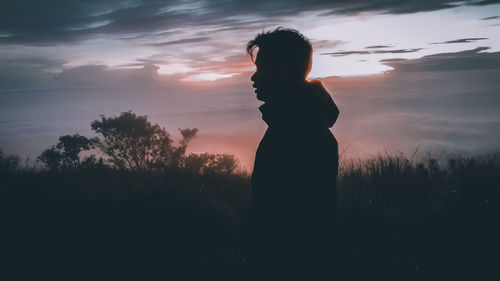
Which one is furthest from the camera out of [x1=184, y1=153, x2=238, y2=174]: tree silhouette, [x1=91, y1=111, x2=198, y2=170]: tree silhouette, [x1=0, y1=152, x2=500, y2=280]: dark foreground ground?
[x1=91, y1=111, x2=198, y2=170]: tree silhouette

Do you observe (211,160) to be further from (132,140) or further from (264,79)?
(264,79)

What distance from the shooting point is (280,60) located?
7.50 ft

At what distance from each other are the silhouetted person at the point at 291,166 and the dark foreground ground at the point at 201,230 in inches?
57.9

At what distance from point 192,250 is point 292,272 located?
2289 millimetres

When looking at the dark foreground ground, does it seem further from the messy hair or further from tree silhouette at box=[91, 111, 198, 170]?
tree silhouette at box=[91, 111, 198, 170]

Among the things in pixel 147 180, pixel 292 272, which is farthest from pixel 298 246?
pixel 147 180

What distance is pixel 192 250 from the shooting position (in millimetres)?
4406

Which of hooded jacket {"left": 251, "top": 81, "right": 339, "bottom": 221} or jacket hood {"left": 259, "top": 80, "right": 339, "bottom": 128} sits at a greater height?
jacket hood {"left": 259, "top": 80, "right": 339, "bottom": 128}

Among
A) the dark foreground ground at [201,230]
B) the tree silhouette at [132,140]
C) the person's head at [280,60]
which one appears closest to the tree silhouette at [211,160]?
the tree silhouette at [132,140]

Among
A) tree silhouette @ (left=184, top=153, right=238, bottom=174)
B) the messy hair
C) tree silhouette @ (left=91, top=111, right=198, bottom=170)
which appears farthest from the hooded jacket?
tree silhouette @ (left=91, top=111, right=198, bottom=170)

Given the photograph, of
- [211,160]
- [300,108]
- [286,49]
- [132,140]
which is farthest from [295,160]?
[132,140]

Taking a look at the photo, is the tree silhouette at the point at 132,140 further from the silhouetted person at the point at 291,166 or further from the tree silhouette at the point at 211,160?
the silhouetted person at the point at 291,166

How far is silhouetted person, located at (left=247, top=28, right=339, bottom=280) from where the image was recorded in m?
2.29

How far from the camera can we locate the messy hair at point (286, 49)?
89.4 inches
